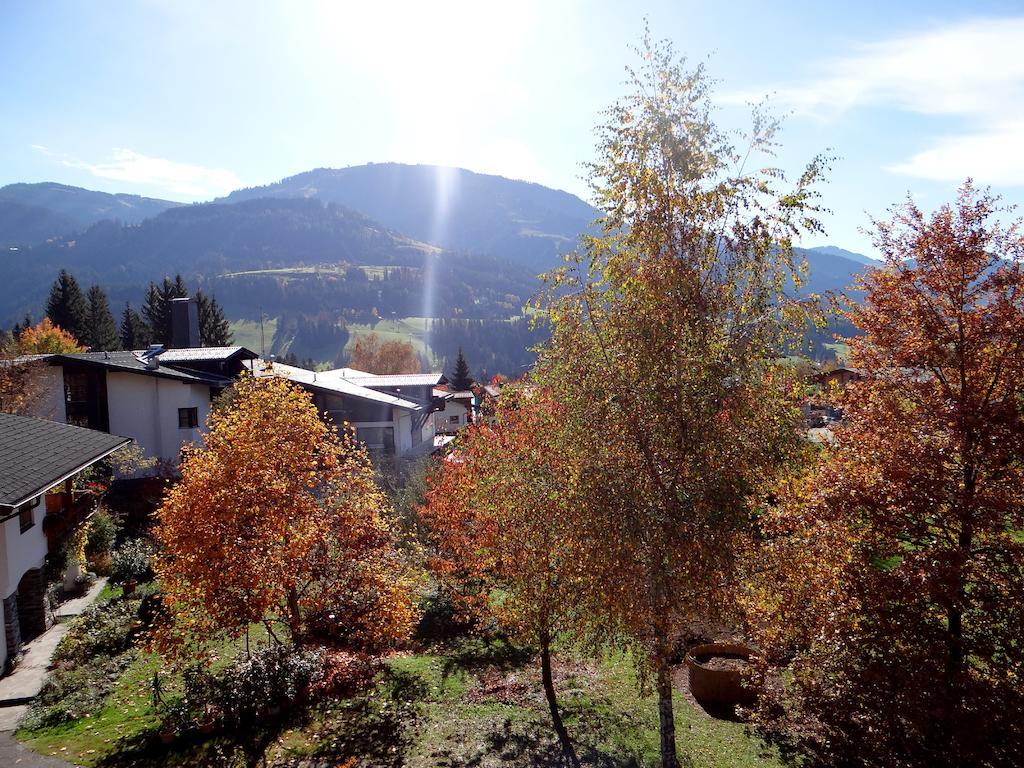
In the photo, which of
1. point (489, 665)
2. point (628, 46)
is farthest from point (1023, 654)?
point (489, 665)

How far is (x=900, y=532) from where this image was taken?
9328 mm

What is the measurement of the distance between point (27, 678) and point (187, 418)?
2617 centimetres

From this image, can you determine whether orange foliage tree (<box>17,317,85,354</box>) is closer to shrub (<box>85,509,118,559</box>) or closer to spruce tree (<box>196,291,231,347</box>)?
spruce tree (<box>196,291,231,347</box>)

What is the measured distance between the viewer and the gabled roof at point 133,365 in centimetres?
3741

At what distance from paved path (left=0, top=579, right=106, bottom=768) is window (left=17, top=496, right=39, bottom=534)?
321 cm

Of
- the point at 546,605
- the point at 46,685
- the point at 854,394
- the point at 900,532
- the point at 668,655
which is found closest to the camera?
the point at 900,532

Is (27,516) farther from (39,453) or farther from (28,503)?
(39,453)

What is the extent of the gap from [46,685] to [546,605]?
1206cm

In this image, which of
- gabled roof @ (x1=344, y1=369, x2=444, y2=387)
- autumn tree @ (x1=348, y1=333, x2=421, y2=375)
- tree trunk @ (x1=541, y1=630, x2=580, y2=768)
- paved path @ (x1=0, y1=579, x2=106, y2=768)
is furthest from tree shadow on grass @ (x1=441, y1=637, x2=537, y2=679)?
autumn tree @ (x1=348, y1=333, x2=421, y2=375)

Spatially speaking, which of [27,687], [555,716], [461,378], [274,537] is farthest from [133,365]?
[461,378]

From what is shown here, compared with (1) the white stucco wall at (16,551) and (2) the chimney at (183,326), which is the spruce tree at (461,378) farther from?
(1) the white stucco wall at (16,551)

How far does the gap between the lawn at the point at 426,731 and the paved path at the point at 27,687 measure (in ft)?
1.09

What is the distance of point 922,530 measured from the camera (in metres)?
9.25

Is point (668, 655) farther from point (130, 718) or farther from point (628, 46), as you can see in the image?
point (130, 718)
